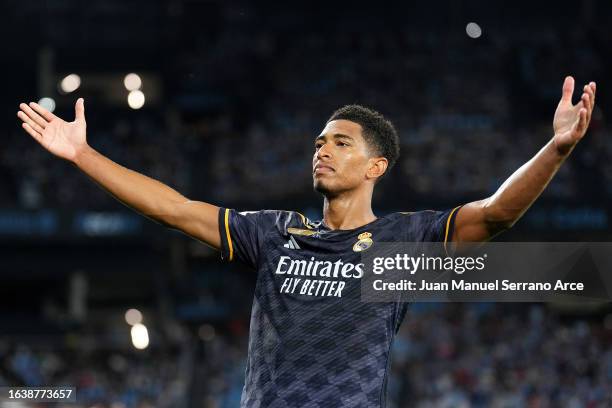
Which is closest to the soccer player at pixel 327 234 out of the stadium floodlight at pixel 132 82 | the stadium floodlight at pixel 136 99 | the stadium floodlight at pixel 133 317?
the stadium floodlight at pixel 133 317

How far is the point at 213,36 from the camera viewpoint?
28.2 metres

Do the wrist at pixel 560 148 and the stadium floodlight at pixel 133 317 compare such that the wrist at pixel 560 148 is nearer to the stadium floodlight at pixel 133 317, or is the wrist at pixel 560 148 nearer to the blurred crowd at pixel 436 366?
the blurred crowd at pixel 436 366

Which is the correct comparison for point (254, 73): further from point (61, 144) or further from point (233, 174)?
point (61, 144)

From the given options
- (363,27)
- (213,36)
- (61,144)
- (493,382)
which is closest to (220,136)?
(213,36)

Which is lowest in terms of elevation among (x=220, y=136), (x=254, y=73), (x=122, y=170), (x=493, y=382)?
(x=122, y=170)

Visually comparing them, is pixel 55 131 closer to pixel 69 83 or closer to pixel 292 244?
pixel 292 244

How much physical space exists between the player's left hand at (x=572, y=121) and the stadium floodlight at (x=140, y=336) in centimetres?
1693

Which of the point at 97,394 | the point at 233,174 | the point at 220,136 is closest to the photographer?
the point at 97,394

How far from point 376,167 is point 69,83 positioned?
79.8ft

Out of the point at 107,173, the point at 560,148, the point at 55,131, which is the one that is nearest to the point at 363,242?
the point at 560,148

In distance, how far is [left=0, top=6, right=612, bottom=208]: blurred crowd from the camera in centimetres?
2116

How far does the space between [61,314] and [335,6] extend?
1210 centimetres

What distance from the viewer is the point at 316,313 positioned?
4559mm

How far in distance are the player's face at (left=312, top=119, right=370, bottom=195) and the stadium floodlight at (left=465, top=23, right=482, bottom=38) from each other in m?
21.5
